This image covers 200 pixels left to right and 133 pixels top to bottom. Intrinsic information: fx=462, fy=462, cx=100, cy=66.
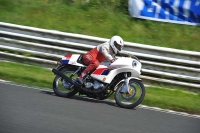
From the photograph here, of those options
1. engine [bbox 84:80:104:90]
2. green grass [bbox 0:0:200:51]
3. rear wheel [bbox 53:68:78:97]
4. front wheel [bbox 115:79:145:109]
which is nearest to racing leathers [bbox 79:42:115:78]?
engine [bbox 84:80:104:90]

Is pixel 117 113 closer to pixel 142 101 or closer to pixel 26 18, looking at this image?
pixel 142 101

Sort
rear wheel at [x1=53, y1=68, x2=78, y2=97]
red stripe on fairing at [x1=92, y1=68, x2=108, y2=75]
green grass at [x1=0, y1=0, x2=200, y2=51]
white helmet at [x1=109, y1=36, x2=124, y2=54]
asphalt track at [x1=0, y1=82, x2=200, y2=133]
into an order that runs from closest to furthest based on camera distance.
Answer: asphalt track at [x1=0, y1=82, x2=200, y2=133], white helmet at [x1=109, y1=36, x2=124, y2=54], red stripe on fairing at [x1=92, y1=68, x2=108, y2=75], rear wheel at [x1=53, y1=68, x2=78, y2=97], green grass at [x1=0, y1=0, x2=200, y2=51]

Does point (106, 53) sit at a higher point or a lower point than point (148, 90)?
higher

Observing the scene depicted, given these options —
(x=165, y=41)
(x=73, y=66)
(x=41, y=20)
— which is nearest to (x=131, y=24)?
(x=165, y=41)

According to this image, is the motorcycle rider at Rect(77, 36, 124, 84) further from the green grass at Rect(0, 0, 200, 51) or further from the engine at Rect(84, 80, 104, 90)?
the green grass at Rect(0, 0, 200, 51)

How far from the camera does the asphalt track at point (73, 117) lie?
6.57 m

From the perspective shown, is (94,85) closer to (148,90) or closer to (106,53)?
(106,53)

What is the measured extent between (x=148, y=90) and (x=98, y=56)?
176 centimetres

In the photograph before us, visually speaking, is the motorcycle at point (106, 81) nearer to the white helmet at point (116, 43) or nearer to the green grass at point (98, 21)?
the white helmet at point (116, 43)

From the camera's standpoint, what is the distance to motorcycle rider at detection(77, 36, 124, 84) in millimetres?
9280

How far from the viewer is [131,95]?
905 centimetres

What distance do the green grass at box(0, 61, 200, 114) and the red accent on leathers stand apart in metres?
1.24

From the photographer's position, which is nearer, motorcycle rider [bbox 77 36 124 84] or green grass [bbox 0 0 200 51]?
motorcycle rider [bbox 77 36 124 84]

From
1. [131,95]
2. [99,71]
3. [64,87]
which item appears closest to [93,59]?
[99,71]
